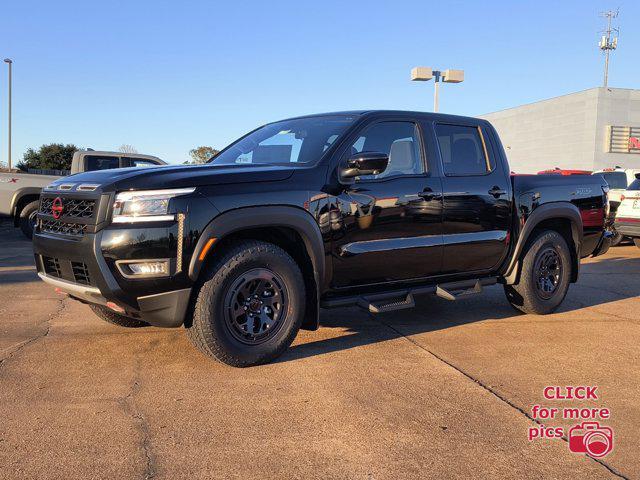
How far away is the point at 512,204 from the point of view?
18.6 feet

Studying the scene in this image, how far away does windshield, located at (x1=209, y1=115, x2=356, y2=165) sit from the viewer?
4703mm

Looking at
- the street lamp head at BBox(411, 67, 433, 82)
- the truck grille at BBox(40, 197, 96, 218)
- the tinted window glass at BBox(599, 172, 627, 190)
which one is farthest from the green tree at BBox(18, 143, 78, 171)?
the truck grille at BBox(40, 197, 96, 218)

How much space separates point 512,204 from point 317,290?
2417 millimetres

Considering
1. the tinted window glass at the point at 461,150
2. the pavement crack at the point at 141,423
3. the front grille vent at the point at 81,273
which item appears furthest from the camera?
the tinted window glass at the point at 461,150

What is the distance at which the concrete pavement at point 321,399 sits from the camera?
2832 millimetres

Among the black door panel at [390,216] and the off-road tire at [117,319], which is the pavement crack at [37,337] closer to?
the off-road tire at [117,319]

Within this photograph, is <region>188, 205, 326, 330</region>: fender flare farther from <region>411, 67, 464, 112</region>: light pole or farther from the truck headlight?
<region>411, 67, 464, 112</region>: light pole

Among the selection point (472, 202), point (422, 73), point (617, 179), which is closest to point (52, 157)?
point (422, 73)

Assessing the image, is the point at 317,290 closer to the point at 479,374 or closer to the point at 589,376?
the point at 479,374

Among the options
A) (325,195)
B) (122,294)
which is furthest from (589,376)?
(122,294)

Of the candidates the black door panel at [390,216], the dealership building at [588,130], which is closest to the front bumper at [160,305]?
the black door panel at [390,216]

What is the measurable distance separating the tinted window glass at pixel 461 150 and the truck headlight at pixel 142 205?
103 inches

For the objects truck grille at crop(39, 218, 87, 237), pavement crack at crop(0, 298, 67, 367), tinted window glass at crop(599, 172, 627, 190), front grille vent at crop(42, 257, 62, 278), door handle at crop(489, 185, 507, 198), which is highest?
tinted window glass at crop(599, 172, 627, 190)

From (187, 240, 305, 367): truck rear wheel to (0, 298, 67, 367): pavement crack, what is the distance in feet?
4.86
